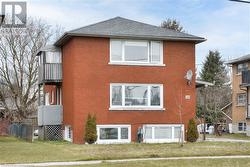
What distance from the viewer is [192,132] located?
32.5m

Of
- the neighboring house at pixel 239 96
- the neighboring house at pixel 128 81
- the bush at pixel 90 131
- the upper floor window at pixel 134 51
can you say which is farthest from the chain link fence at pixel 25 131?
the neighboring house at pixel 239 96

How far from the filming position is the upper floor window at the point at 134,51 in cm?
3203

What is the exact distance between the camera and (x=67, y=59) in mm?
33938

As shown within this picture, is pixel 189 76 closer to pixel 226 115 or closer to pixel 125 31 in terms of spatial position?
pixel 125 31

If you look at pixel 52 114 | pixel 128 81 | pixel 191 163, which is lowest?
Answer: pixel 191 163

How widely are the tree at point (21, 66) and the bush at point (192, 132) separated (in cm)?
2759

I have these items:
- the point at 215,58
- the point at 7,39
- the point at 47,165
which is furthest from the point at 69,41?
the point at 215,58

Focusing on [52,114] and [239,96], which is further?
[239,96]

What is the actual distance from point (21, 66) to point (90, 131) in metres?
28.4

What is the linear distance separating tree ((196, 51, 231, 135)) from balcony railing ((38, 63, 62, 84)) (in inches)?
887

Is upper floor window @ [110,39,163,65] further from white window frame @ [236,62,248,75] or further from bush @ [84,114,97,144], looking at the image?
white window frame @ [236,62,248,75]

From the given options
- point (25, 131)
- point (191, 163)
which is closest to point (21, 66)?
point (25, 131)

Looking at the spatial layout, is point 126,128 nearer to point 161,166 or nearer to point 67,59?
point 67,59

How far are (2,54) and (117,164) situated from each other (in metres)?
41.3
